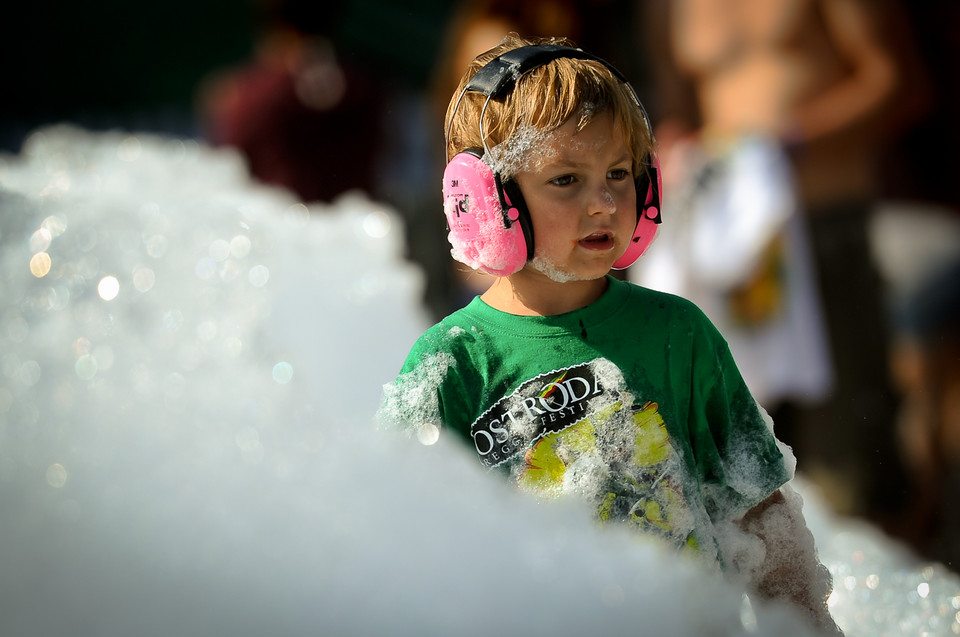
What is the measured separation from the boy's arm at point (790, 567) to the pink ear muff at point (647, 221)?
17.6 inches

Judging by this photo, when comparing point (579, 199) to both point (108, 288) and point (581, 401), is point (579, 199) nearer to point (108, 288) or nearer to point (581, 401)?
point (581, 401)

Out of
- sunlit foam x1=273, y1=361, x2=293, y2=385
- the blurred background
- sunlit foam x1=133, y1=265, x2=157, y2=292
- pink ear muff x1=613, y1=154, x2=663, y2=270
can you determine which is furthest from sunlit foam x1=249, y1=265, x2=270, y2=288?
the blurred background

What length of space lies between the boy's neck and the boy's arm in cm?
44

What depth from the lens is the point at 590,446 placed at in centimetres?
147

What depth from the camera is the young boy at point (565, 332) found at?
4.80 ft

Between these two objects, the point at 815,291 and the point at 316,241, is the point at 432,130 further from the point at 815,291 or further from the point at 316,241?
the point at 316,241

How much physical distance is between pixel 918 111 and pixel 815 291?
0.96 meters

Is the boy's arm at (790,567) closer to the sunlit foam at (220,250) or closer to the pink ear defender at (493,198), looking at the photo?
the pink ear defender at (493,198)

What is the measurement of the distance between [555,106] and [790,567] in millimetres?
777

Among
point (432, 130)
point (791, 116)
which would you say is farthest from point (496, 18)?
→ point (791, 116)

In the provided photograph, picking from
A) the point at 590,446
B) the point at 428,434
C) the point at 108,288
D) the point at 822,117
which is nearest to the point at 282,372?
the point at 428,434

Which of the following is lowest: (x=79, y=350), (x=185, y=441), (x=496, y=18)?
(x=185, y=441)

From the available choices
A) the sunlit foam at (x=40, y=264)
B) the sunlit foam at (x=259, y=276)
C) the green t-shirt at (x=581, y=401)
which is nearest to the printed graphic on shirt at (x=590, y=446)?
the green t-shirt at (x=581, y=401)

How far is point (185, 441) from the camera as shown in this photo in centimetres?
135
